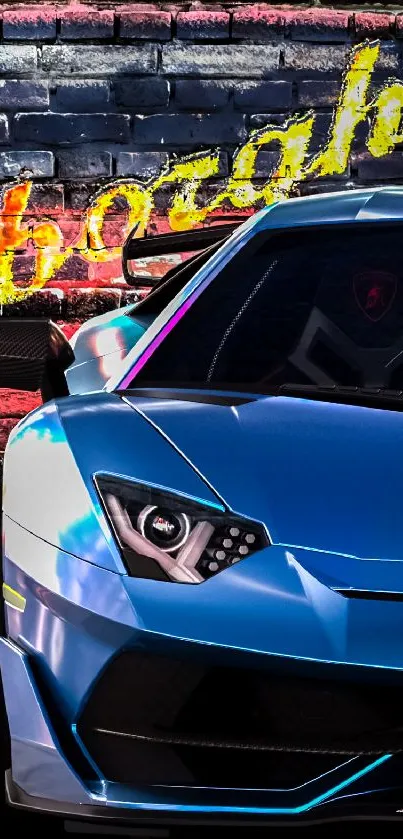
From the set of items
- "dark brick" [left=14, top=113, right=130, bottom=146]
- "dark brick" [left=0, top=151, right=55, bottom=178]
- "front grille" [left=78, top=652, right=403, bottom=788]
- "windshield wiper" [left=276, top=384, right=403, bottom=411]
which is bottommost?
"front grille" [left=78, top=652, right=403, bottom=788]

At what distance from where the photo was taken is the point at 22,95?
6.88 meters

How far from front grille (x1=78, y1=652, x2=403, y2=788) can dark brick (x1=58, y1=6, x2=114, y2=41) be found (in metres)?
5.28

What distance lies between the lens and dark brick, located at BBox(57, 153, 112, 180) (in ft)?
22.6

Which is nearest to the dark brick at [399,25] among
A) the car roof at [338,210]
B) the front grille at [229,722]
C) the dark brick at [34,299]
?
the dark brick at [34,299]

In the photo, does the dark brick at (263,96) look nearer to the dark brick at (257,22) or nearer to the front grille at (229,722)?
the dark brick at (257,22)

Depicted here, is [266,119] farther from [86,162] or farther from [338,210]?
[338,210]

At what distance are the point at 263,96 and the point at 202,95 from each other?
0.30 metres

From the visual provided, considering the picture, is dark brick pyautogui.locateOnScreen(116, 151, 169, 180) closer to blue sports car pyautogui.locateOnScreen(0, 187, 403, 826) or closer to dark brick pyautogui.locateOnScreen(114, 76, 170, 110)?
dark brick pyautogui.locateOnScreen(114, 76, 170, 110)

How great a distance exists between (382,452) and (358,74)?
16.5 ft

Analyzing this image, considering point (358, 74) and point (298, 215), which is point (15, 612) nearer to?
point (298, 215)

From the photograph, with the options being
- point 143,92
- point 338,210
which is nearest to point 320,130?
point 143,92

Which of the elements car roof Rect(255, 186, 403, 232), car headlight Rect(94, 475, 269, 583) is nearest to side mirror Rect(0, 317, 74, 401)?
car roof Rect(255, 186, 403, 232)

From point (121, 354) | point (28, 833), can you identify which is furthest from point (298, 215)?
point (28, 833)

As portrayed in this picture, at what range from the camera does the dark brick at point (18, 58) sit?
684 centimetres
